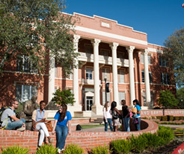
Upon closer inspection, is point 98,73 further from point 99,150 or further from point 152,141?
point 99,150

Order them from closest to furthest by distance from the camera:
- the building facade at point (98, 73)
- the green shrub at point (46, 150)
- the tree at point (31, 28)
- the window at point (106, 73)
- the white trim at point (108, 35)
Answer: the green shrub at point (46, 150)
the tree at point (31, 28)
the building facade at point (98, 73)
the white trim at point (108, 35)
the window at point (106, 73)

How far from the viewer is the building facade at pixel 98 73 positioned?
2428 centimetres

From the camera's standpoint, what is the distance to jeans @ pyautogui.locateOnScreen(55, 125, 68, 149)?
18.7 feet

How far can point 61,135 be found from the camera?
5.82m

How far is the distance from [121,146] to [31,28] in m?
13.9

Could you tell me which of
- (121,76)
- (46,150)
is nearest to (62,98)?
(121,76)

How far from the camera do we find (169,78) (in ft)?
131

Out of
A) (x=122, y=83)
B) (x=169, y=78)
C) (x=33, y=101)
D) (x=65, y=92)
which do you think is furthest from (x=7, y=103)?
(x=169, y=78)

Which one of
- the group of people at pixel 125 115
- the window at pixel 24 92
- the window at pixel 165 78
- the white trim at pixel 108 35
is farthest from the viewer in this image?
the window at pixel 165 78

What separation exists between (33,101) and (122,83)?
26590mm

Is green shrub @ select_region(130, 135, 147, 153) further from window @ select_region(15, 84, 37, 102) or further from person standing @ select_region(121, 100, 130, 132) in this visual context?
window @ select_region(15, 84, 37, 102)

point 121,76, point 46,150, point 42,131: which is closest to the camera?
point 46,150

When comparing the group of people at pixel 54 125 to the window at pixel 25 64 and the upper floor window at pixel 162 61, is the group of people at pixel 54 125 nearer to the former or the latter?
the window at pixel 25 64

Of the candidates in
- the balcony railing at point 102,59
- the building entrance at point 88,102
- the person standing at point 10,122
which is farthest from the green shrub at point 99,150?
the building entrance at point 88,102
